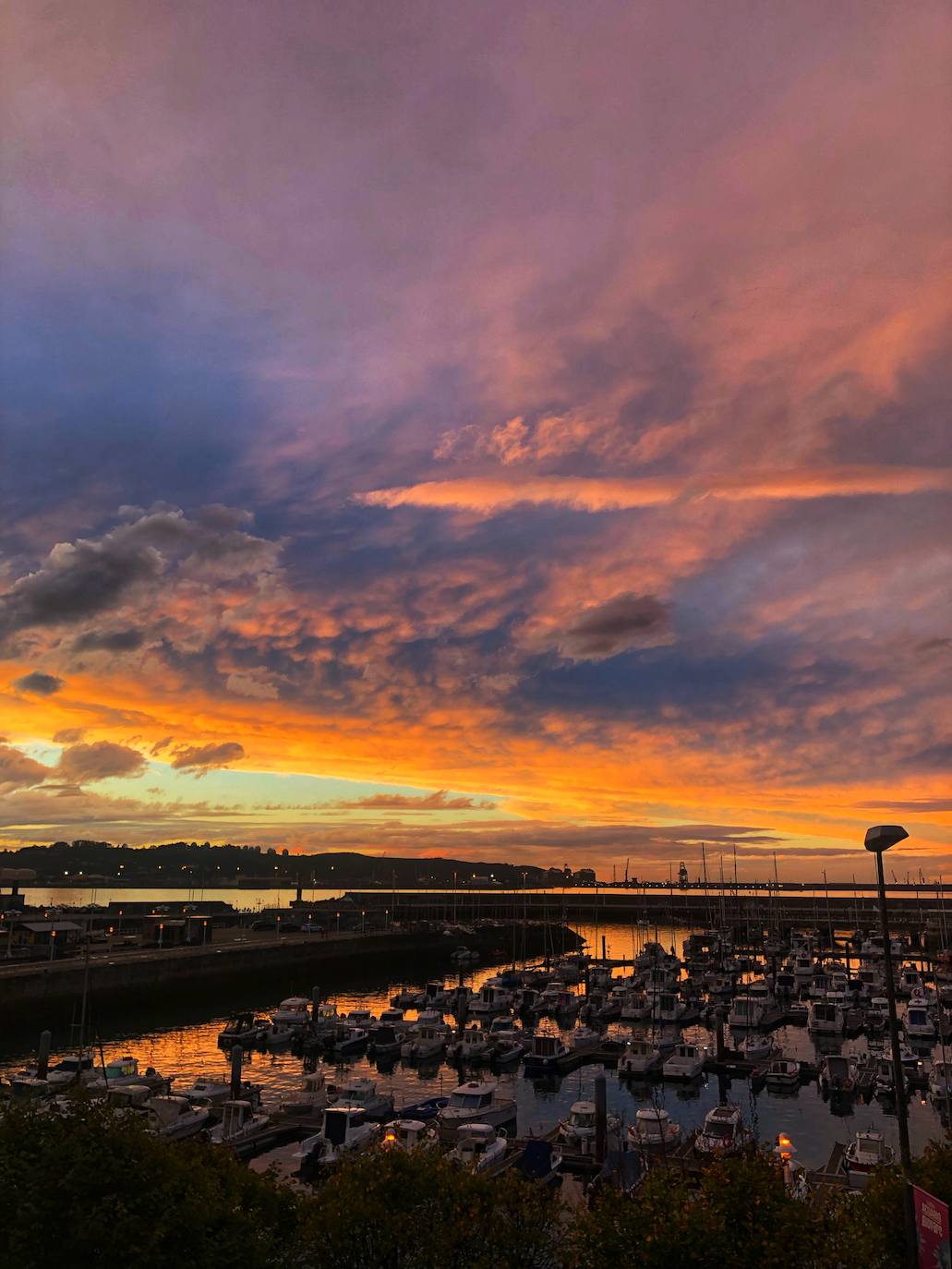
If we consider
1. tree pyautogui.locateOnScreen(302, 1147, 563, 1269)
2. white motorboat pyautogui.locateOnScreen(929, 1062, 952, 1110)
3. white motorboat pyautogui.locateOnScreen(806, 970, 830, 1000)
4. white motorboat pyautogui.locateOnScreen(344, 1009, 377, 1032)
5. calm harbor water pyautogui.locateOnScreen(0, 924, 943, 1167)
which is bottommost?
calm harbor water pyautogui.locateOnScreen(0, 924, 943, 1167)

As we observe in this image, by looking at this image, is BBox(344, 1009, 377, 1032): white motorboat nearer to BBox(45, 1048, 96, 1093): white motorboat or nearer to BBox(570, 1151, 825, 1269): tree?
BBox(45, 1048, 96, 1093): white motorboat

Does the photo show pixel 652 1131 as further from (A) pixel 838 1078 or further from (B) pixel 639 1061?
(B) pixel 639 1061

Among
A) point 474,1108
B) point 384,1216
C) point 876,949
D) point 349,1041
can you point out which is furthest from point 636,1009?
point 384,1216

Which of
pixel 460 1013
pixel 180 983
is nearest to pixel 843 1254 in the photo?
pixel 460 1013

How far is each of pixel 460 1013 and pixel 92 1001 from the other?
37455 millimetres

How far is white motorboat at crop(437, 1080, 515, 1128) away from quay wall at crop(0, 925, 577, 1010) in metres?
39.1

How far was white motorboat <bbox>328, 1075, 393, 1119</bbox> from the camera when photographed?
181ft

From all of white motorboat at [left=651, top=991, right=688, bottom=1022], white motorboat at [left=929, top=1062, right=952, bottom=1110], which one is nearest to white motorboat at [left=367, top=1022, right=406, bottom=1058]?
white motorboat at [left=651, top=991, right=688, bottom=1022]

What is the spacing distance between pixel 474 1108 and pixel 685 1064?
21.8 meters

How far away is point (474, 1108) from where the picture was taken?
54.0 meters

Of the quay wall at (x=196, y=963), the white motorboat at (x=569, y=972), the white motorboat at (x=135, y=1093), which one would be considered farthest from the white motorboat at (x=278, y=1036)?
the white motorboat at (x=569, y=972)

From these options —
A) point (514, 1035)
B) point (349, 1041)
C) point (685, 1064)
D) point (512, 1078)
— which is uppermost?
point (514, 1035)

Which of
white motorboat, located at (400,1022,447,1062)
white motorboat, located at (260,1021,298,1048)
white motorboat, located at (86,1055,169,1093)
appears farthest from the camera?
white motorboat, located at (260,1021,298,1048)

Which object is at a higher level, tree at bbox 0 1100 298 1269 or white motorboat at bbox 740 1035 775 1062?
tree at bbox 0 1100 298 1269
